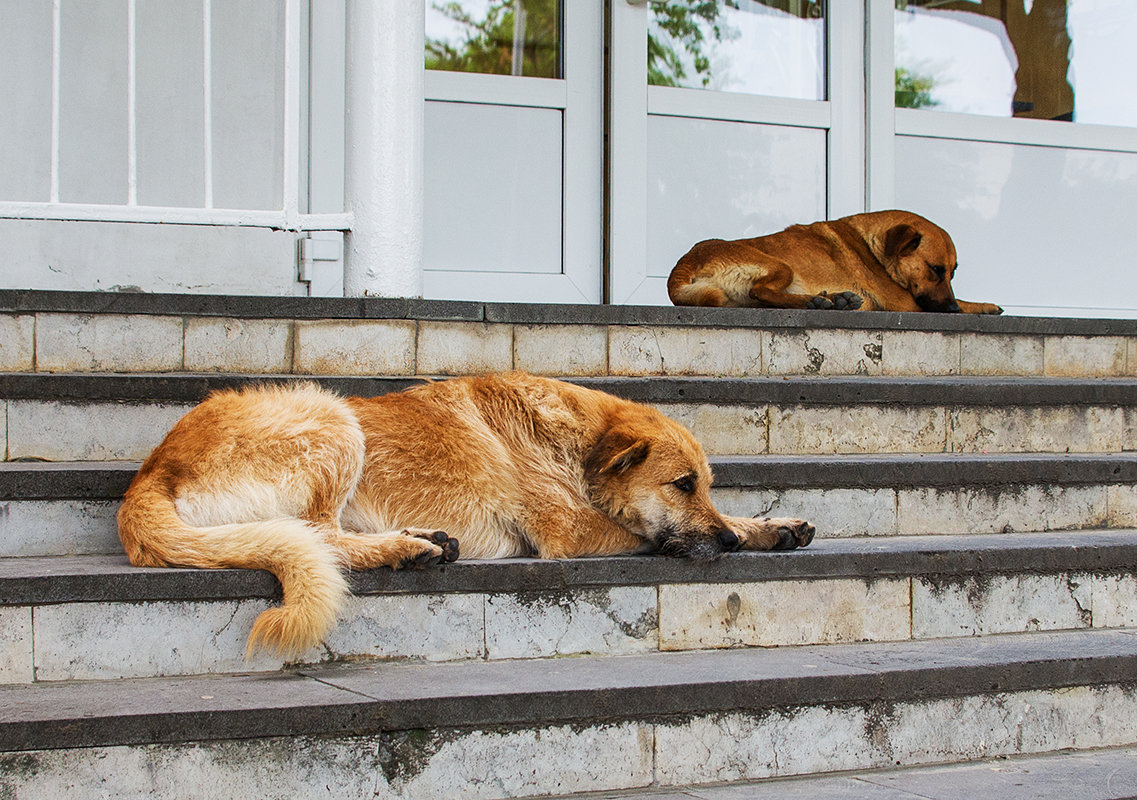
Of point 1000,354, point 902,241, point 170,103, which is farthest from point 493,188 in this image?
point 1000,354

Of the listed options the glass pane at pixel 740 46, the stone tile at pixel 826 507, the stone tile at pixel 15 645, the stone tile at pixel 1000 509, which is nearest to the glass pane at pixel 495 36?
the glass pane at pixel 740 46

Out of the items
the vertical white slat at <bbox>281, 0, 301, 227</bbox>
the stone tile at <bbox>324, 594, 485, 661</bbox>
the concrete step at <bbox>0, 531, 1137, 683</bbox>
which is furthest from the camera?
the vertical white slat at <bbox>281, 0, 301, 227</bbox>

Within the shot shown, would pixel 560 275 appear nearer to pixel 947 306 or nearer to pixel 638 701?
pixel 947 306

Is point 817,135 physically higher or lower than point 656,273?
higher

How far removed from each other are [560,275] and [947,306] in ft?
7.39

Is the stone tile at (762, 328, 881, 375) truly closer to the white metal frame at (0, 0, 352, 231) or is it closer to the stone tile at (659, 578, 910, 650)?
the stone tile at (659, 578, 910, 650)

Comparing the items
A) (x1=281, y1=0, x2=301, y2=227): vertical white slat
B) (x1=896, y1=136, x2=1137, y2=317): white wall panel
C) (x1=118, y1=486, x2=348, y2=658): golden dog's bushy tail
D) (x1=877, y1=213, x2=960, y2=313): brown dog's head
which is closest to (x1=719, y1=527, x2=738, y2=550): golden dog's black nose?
(x1=118, y1=486, x2=348, y2=658): golden dog's bushy tail

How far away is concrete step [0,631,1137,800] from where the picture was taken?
8.27 feet

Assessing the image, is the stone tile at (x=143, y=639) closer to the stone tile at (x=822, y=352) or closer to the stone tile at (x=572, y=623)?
the stone tile at (x=572, y=623)

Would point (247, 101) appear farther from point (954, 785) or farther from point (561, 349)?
point (954, 785)

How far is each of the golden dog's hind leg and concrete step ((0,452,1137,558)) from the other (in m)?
0.33

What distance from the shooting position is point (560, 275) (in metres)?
7.01

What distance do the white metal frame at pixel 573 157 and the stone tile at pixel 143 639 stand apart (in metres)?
4.02

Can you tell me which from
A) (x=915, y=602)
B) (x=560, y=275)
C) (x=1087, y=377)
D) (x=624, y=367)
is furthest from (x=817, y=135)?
(x=915, y=602)
